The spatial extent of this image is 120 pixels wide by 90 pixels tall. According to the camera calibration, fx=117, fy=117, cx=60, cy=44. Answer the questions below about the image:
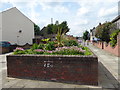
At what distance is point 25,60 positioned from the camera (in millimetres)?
5094

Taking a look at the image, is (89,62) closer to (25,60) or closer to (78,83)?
(78,83)

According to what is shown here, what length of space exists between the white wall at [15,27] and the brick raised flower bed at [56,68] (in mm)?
16951

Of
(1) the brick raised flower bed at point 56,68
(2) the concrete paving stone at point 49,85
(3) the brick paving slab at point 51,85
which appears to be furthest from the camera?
Result: (1) the brick raised flower bed at point 56,68

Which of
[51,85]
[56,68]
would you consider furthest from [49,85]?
[56,68]

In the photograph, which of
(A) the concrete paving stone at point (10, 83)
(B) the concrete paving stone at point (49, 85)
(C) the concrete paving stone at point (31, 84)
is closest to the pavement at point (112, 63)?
(B) the concrete paving stone at point (49, 85)

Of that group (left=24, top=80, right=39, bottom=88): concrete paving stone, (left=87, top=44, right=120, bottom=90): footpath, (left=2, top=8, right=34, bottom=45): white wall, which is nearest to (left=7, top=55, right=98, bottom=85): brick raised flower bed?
(left=24, top=80, right=39, bottom=88): concrete paving stone

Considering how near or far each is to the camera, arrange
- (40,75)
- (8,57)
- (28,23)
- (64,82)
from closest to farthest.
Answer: (64,82)
(40,75)
(8,57)
(28,23)

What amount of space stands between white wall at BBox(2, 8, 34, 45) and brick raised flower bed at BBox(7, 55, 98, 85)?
1695 cm

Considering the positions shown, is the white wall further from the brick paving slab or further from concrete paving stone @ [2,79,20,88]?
the brick paving slab

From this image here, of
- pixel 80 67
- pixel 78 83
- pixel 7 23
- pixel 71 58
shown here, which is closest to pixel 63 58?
pixel 71 58

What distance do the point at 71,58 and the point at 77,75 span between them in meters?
0.70

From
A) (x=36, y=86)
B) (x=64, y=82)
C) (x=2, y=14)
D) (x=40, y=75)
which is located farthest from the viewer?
(x=2, y=14)

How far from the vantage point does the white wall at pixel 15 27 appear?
2045 centimetres

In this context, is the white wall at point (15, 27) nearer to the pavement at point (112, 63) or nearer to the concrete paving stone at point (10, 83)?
the pavement at point (112, 63)
